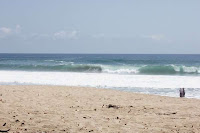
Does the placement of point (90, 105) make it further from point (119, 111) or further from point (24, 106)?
point (24, 106)

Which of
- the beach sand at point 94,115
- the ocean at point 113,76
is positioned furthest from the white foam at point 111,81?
the beach sand at point 94,115

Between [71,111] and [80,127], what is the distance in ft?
5.46

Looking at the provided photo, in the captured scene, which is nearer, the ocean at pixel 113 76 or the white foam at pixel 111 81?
the ocean at pixel 113 76

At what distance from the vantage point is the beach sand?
19.7 feet

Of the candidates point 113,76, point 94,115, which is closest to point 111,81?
point 113,76

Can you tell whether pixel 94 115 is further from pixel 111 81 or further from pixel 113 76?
pixel 113 76

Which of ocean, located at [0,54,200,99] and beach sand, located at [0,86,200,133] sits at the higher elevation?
beach sand, located at [0,86,200,133]

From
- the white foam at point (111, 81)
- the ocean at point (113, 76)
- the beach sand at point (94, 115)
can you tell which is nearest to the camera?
the beach sand at point (94, 115)

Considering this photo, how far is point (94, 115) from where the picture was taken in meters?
7.17

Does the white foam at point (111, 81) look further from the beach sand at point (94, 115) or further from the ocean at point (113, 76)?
the beach sand at point (94, 115)

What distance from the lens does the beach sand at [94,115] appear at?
19.7ft

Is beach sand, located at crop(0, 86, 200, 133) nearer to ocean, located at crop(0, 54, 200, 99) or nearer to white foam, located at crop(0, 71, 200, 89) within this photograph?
ocean, located at crop(0, 54, 200, 99)

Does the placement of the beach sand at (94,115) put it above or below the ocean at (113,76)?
above

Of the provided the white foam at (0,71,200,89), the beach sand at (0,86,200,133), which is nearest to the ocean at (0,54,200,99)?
the white foam at (0,71,200,89)
